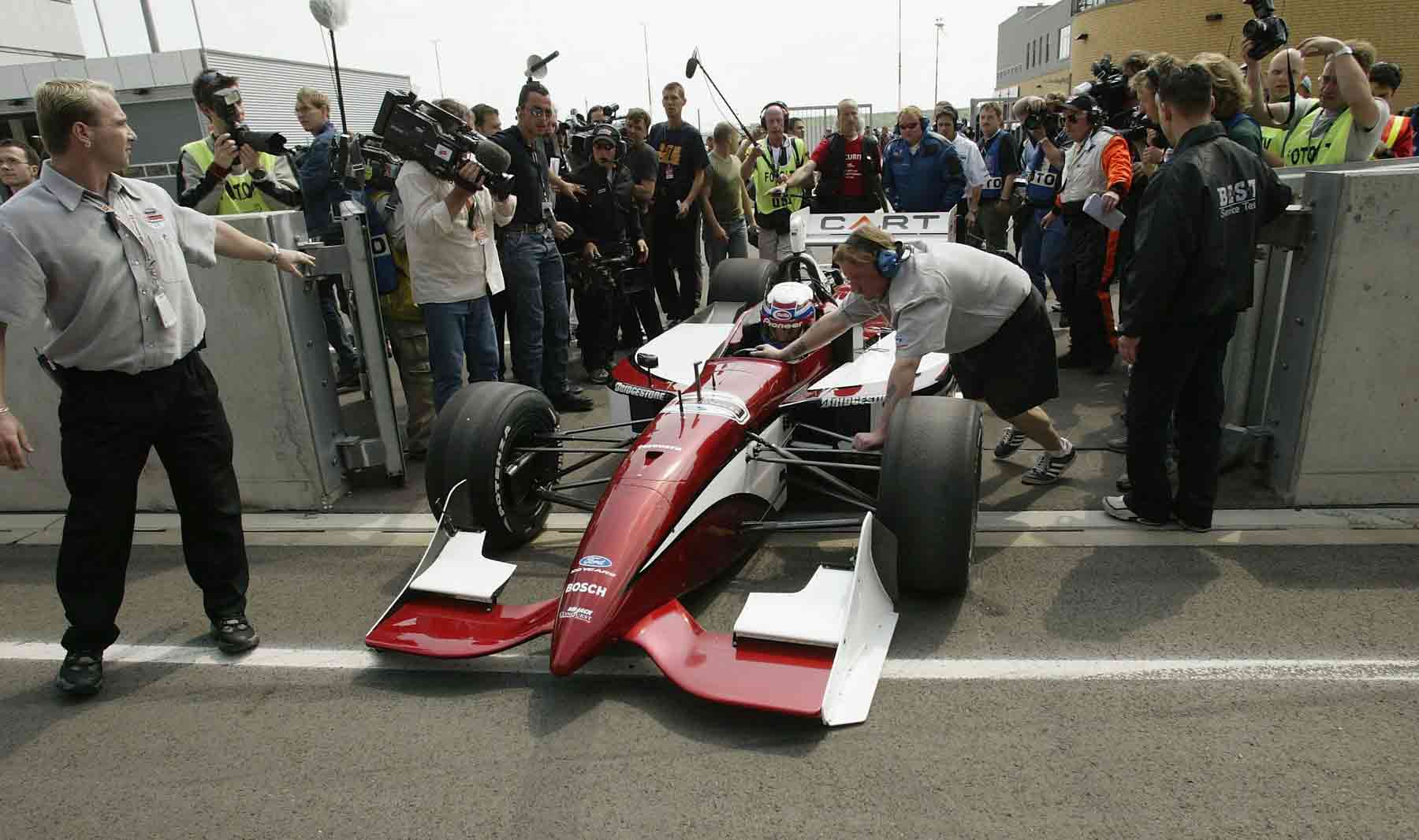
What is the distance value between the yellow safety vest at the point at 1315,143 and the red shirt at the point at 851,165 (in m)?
3.64

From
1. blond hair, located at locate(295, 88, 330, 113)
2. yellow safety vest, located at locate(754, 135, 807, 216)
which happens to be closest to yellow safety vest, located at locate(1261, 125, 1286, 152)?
yellow safety vest, located at locate(754, 135, 807, 216)

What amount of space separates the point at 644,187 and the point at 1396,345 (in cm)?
517

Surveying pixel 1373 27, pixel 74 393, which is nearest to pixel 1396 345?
pixel 74 393

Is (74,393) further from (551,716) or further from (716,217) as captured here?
(716,217)

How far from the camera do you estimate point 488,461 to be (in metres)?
3.98

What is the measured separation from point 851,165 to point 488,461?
18.8 feet

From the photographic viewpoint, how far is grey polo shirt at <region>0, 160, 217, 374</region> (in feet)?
9.68

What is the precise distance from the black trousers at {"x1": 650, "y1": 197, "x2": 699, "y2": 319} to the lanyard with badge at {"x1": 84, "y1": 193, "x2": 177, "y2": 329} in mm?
5225

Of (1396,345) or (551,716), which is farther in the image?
(1396,345)

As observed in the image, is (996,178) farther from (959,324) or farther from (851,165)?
(959,324)

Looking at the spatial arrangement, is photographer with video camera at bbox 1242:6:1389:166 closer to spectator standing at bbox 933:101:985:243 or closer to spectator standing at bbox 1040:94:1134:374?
spectator standing at bbox 1040:94:1134:374

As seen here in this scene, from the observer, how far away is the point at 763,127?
9.71m

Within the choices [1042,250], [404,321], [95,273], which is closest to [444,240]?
[404,321]

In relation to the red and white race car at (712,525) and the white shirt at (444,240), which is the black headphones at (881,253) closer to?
the red and white race car at (712,525)
